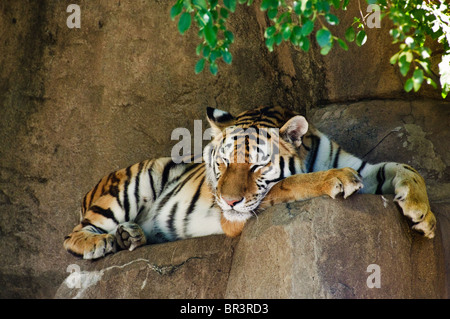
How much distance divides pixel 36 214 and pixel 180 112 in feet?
5.29

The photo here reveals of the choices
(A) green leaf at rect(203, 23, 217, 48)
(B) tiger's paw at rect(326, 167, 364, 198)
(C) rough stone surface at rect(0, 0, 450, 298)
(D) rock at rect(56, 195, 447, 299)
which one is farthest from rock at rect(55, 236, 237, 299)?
(C) rough stone surface at rect(0, 0, 450, 298)

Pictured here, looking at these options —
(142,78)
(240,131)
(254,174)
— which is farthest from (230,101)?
(254,174)

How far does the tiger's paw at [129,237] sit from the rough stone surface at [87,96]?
1.32 m

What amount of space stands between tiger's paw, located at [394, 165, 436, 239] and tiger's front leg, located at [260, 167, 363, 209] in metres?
0.29

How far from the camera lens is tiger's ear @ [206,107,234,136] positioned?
14.9ft

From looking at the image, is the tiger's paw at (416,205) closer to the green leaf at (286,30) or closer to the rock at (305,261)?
the rock at (305,261)

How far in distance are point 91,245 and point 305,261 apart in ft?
5.68

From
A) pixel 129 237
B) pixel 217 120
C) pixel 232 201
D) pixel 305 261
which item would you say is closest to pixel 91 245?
pixel 129 237

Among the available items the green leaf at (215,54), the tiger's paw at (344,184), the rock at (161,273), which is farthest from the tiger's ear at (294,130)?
the green leaf at (215,54)

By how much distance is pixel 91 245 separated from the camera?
4.34 meters

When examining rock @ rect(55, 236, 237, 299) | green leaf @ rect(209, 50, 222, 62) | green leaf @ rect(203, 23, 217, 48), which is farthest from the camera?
rock @ rect(55, 236, 237, 299)

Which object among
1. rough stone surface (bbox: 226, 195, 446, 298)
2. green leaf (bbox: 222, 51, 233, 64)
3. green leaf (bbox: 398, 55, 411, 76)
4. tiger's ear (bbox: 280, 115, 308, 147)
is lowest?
rough stone surface (bbox: 226, 195, 446, 298)

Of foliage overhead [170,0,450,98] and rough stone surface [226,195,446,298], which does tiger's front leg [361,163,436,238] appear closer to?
rough stone surface [226,195,446,298]

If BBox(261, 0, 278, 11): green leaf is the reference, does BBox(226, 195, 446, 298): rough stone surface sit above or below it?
below
